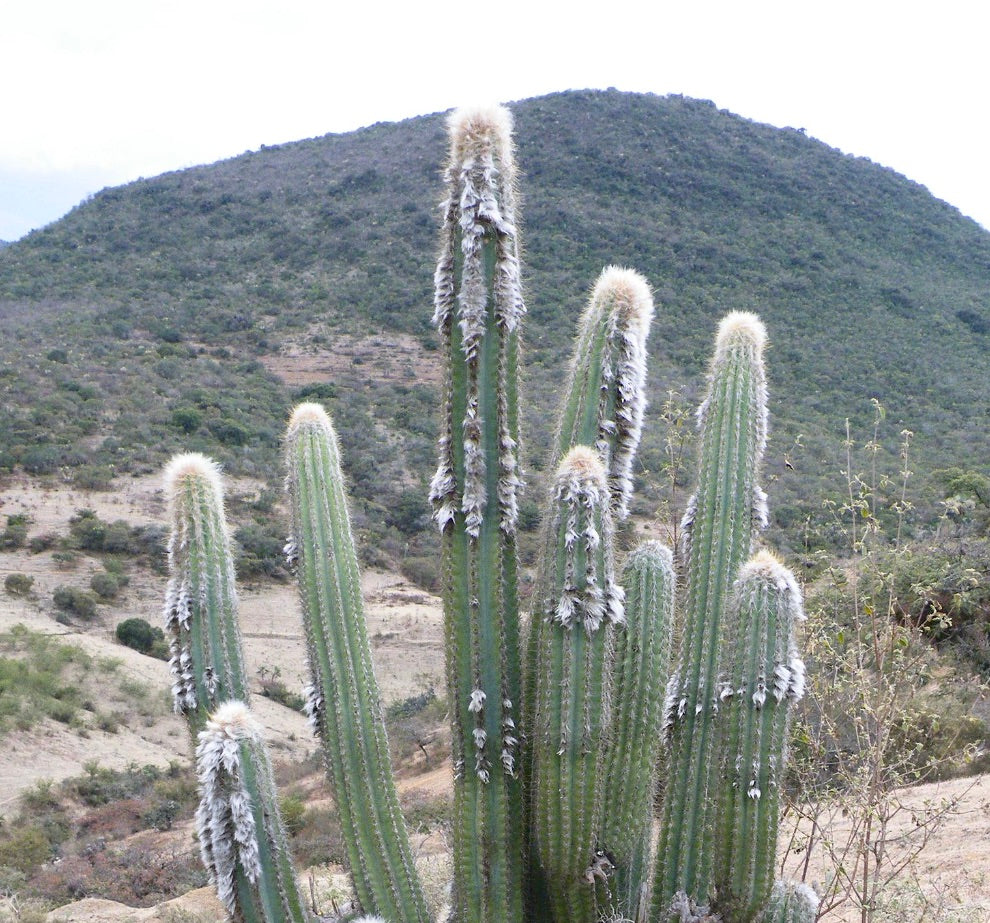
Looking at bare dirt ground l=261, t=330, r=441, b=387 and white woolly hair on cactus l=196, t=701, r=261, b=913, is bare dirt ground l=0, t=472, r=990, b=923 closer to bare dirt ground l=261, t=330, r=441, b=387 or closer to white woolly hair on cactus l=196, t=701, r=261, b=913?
white woolly hair on cactus l=196, t=701, r=261, b=913

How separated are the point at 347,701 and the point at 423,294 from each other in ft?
121

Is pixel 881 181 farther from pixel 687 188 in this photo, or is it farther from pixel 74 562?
pixel 74 562

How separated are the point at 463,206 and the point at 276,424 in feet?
83.7

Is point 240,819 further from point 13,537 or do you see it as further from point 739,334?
point 13,537

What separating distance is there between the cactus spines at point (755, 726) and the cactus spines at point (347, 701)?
1364 millimetres

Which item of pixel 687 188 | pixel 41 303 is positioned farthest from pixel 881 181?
pixel 41 303

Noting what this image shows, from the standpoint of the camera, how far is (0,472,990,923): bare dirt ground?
22.4 feet

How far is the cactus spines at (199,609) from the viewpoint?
150 inches

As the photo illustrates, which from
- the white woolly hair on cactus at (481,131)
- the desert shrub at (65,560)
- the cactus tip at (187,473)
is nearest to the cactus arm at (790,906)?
the cactus tip at (187,473)

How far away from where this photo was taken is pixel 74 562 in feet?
63.4

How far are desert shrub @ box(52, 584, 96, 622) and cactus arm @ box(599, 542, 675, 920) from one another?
16769 millimetres

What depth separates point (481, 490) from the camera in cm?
345

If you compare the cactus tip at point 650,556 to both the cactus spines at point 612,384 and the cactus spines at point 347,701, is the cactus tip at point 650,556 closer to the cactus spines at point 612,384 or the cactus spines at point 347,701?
the cactus spines at point 612,384

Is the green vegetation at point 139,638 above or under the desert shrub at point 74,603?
under
